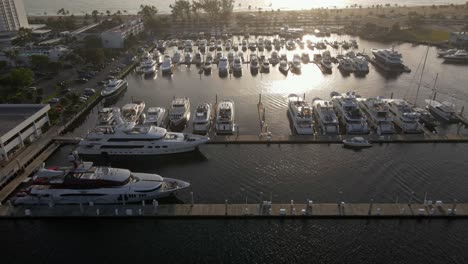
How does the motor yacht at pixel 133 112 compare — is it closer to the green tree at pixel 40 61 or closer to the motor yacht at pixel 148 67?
the motor yacht at pixel 148 67

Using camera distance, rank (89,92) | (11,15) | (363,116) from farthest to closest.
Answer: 1. (11,15)
2. (89,92)
3. (363,116)

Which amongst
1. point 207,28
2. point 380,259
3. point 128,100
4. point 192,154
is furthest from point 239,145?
point 207,28

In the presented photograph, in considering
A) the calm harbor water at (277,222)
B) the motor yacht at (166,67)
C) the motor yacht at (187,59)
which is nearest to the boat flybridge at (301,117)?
the calm harbor water at (277,222)

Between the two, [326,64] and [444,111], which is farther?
[326,64]

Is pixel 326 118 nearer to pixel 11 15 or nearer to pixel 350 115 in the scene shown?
pixel 350 115

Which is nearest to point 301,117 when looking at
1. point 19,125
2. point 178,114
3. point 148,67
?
point 178,114

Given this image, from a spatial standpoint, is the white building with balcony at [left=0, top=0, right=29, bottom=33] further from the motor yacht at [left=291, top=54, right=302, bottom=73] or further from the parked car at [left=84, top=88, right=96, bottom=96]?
the motor yacht at [left=291, top=54, right=302, bottom=73]

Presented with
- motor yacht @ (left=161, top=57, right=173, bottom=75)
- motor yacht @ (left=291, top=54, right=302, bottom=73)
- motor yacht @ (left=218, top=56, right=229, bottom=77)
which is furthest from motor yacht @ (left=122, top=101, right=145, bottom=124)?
motor yacht @ (left=291, top=54, right=302, bottom=73)

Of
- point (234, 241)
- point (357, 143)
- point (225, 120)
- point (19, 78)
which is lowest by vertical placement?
point (234, 241)
